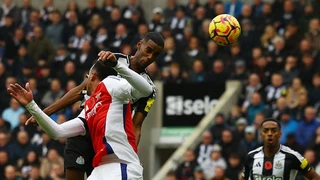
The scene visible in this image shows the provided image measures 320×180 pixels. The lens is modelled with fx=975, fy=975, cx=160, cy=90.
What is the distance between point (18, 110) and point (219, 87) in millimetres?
4123

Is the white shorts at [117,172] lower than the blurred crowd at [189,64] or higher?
lower

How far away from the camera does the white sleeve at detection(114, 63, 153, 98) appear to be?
27.9ft

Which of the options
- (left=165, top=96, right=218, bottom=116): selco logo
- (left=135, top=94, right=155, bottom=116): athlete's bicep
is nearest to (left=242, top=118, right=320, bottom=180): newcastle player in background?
(left=135, top=94, right=155, bottom=116): athlete's bicep

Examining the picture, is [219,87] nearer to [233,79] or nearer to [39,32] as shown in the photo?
[233,79]

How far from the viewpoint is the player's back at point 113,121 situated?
347 inches

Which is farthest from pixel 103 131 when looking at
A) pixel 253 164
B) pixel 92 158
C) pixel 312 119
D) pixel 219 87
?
pixel 219 87

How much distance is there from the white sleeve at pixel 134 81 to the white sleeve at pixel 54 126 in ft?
2.46

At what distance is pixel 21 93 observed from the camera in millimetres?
8570

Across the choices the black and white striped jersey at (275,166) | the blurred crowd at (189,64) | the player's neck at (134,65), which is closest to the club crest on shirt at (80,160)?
the player's neck at (134,65)

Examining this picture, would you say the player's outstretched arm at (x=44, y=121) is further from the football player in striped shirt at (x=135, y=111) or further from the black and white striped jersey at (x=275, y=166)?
the black and white striped jersey at (x=275, y=166)

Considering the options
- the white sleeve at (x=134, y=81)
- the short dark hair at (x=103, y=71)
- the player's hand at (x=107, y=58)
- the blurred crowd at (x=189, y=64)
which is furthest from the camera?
the blurred crowd at (x=189, y=64)

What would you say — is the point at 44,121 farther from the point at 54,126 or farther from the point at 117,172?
the point at 117,172

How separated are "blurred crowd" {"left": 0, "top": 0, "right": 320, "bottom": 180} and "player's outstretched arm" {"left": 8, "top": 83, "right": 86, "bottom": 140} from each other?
6.58 m

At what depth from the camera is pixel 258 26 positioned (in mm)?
19484
